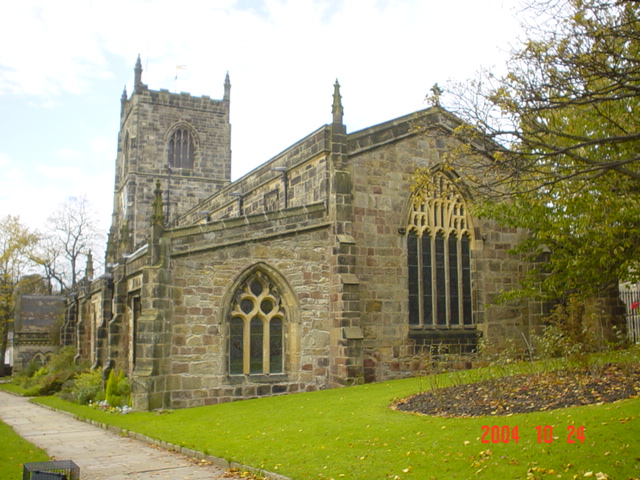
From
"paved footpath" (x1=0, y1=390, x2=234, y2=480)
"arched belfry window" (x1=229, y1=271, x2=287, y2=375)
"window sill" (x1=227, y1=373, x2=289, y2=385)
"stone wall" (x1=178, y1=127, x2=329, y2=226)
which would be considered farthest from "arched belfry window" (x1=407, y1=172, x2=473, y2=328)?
"paved footpath" (x1=0, y1=390, x2=234, y2=480)

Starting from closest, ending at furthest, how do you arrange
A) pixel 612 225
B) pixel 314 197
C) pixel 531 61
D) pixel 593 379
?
pixel 531 61
pixel 593 379
pixel 612 225
pixel 314 197

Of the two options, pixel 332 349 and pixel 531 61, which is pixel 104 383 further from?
pixel 531 61

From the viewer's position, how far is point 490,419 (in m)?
10.4

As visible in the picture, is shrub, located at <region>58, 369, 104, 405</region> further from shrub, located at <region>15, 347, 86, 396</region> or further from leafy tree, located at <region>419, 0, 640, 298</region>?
leafy tree, located at <region>419, 0, 640, 298</region>

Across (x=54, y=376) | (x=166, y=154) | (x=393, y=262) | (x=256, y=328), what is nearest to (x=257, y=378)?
(x=256, y=328)

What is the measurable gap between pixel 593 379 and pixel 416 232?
29.9ft

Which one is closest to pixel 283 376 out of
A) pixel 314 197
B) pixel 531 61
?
pixel 314 197

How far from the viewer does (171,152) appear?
4494 cm

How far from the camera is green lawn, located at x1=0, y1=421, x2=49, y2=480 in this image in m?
9.66

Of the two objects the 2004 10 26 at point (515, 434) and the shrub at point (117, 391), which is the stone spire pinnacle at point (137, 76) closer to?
the shrub at point (117, 391)

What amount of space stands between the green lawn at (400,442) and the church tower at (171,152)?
3051 cm

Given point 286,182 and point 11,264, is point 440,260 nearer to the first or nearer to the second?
point 286,182

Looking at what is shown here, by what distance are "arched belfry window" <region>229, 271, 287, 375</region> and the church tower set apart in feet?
85.8

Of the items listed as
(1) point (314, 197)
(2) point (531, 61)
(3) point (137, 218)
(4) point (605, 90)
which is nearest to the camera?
(4) point (605, 90)
